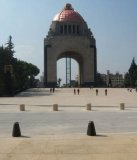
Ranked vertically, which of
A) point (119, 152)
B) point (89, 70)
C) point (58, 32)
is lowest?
point (119, 152)

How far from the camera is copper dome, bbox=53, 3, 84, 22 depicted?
118000 mm

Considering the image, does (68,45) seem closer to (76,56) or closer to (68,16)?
(68,16)

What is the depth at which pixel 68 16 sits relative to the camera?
11862cm

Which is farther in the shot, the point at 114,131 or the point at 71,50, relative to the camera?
the point at 71,50

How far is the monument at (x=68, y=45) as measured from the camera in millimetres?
117375

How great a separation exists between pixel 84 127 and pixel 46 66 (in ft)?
321

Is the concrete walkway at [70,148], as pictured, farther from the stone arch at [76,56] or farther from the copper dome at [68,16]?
the stone arch at [76,56]

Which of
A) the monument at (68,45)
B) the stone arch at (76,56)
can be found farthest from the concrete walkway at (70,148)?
the stone arch at (76,56)

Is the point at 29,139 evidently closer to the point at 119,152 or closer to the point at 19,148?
the point at 19,148

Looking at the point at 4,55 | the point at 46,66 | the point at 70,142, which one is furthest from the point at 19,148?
the point at 46,66

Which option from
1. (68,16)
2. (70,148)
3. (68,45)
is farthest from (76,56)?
(70,148)

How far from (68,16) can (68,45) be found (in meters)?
8.10

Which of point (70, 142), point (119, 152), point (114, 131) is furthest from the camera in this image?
point (114, 131)

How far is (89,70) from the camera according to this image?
11888cm
